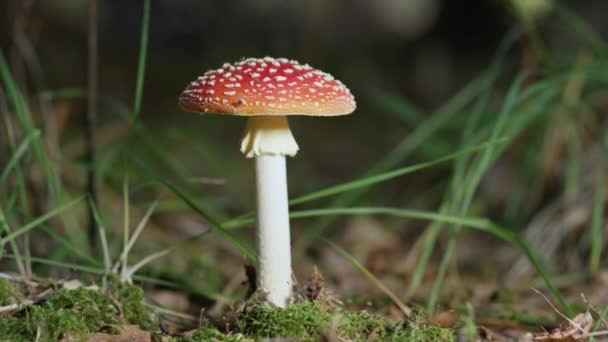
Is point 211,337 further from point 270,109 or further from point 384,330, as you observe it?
point 270,109

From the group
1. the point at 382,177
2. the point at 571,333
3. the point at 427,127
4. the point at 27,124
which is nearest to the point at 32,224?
the point at 27,124

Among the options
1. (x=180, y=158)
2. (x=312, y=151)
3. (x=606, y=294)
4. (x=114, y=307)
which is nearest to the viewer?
(x=114, y=307)

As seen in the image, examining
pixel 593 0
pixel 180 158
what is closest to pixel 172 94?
pixel 180 158

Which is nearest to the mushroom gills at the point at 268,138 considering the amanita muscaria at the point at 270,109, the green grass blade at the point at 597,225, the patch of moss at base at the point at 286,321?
the amanita muscaria at the point at 270,109

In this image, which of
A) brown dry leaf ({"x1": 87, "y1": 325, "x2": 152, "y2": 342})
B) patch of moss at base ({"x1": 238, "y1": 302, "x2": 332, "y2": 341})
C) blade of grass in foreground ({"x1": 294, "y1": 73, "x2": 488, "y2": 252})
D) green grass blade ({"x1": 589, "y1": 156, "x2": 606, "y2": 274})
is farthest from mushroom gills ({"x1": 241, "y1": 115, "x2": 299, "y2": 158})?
green grass blade ({"x1": 589, "y1": 156, "x2": 606, "y2": 274})

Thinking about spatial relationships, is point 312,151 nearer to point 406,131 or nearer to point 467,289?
point 406,131

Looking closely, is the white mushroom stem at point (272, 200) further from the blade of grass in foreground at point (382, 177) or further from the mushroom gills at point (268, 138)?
the blade of grass in foreground at point (382, 177)
